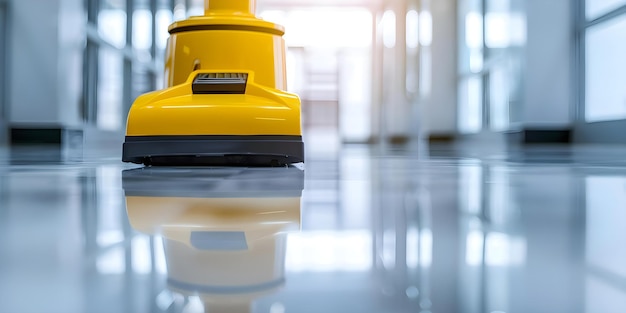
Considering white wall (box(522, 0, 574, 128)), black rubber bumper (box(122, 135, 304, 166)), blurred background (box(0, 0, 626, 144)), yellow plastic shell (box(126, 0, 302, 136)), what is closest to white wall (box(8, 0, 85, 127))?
blurred background (box(0, 0, 626, 144))

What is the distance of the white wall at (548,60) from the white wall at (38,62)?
3.00 meters

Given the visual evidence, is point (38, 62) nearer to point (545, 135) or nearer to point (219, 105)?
point (219, 105)

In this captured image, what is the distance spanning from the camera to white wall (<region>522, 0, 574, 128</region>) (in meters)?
3.97

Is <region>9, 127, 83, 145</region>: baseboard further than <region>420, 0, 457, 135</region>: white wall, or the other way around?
<region>420, 0, 457, 135</region>: white wall

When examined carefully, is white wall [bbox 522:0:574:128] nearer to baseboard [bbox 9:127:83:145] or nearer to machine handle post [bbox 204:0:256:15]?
machine handle post [bbox 204:0:256:15]

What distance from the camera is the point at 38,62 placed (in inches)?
141

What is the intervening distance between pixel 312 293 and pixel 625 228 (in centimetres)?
33

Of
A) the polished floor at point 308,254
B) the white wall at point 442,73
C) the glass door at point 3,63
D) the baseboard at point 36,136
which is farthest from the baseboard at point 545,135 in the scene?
the polished floor at point 308,254

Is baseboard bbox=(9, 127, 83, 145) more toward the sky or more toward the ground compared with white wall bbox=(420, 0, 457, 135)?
more toward the ground

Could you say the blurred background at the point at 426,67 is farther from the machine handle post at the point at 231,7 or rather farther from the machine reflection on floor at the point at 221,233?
the machine reflection on floor at the point at 221,233

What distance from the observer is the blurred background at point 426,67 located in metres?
3.59

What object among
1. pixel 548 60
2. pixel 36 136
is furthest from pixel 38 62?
pixel 548 60

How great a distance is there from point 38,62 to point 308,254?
3.67 metres

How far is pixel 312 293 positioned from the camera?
0.87 ft
